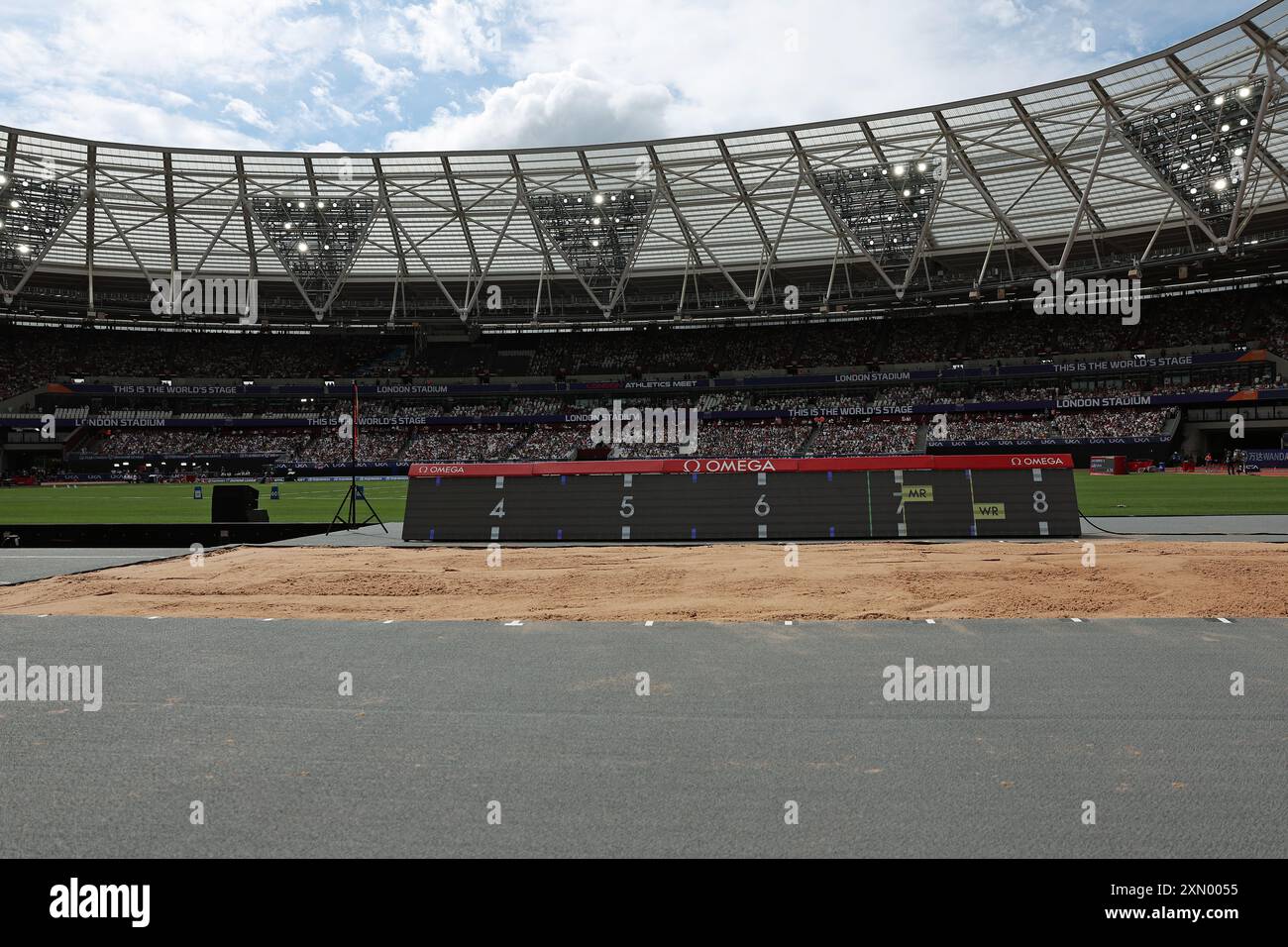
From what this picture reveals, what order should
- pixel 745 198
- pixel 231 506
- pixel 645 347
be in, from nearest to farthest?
pixel 231 506 < pixel 745 198 < pixel 645 347

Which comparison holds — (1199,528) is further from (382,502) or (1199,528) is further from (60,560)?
(382,502)

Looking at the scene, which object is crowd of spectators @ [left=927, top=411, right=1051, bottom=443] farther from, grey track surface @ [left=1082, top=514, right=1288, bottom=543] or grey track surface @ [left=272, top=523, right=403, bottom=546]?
grey track surface @ [left=272, top=523, right=403, bottom=546]

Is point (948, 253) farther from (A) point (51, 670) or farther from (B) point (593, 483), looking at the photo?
(A) point (51, 670)

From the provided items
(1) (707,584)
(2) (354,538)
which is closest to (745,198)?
(2) (354,538)

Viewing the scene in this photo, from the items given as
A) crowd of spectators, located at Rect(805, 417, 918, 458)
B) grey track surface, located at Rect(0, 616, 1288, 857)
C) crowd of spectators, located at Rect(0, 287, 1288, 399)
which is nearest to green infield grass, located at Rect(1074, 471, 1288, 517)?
grey track surface, located at Rect(0, 616, 1288, 857)

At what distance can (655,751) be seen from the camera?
5016mm

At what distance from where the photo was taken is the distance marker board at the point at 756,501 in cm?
1702

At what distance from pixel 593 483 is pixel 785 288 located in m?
48.4

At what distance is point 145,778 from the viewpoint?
182 inches

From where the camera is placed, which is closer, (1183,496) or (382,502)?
(1183,496)

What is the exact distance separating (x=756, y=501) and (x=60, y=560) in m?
14.7

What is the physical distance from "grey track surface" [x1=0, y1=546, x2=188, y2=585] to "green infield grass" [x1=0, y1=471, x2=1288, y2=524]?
6.71m

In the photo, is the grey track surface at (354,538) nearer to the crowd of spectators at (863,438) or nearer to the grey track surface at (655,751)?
the grey track surface at (655,751)
